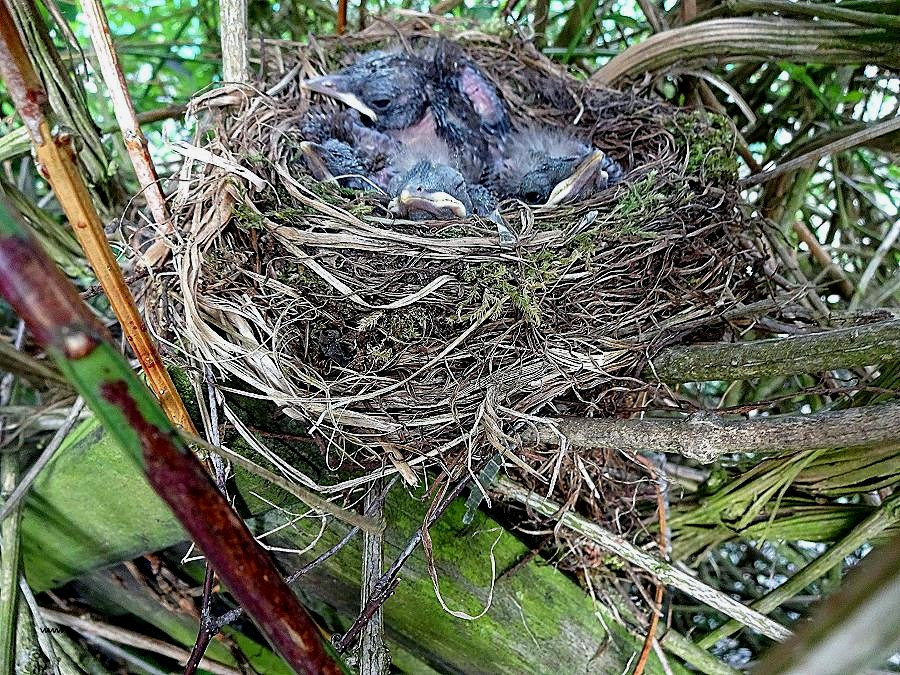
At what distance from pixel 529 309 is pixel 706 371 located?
202mm

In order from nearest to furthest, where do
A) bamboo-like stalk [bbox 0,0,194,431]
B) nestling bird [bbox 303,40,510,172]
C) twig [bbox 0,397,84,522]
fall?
1. bamboo-like stalk [bbox 0,0,194,431]
2. twig [bbox 0,397,84,522]
3. nestling bird [bbox 303,40,510,172]

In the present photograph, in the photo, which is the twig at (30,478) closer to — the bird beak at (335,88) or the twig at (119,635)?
the twig at (119,635)

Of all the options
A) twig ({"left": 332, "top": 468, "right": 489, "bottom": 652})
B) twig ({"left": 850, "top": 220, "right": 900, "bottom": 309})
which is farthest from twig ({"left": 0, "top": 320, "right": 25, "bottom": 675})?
twig ({"left": 850, "top": 220, "right": 900, "bottom": 309})

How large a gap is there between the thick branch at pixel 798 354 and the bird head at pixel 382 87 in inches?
32.4

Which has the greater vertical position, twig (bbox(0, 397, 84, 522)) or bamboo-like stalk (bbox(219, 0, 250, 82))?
bamboo-like stalk (bbox(219, 0, 250, 82))

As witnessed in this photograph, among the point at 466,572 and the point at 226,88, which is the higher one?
the point at 226,88

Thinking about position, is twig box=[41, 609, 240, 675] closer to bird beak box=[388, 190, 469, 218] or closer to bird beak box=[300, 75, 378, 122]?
bird beak box=[388, 190, 469, 218]

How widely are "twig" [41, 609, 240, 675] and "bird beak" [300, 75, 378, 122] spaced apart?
0.91 m

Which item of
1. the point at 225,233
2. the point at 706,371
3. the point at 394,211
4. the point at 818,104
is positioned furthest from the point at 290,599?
the point at 818,104

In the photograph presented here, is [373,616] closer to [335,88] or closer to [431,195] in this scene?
[431,195]

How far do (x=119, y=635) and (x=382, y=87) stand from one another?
3.26 feet

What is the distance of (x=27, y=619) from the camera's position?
870 mm

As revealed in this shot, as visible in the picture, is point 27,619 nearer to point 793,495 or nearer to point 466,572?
point 466,572

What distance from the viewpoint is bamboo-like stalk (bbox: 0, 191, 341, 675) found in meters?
0.24
